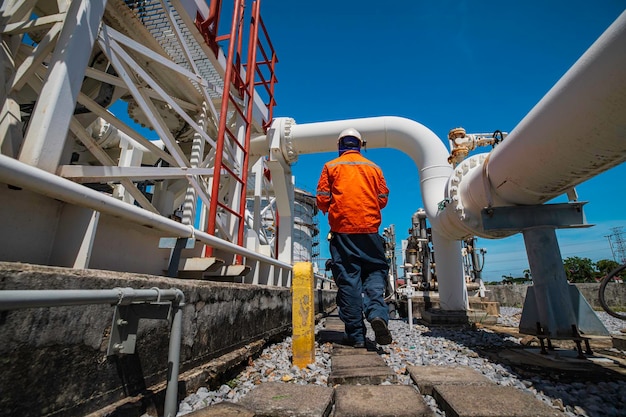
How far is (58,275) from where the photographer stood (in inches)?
38.9

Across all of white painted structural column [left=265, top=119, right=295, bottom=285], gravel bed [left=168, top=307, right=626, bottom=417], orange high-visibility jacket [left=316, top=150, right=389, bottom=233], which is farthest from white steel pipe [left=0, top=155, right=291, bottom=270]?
white painted structural column [left=265, top=119, right=295, bottom=285]

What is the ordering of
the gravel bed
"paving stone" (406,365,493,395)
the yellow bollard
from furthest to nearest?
the yellow bollard → "paving stone" (406,365,493,395) → the gravel bed

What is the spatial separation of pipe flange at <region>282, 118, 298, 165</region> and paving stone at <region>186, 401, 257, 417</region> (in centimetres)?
462

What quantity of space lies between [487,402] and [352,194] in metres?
1.93

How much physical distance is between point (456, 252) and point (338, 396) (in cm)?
362

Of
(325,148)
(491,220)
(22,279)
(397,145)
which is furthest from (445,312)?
(22,279)

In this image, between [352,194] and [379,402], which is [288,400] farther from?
[352,194]

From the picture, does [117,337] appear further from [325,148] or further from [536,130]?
[325,148]

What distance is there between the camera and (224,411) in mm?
1285

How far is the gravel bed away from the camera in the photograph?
1499 mm

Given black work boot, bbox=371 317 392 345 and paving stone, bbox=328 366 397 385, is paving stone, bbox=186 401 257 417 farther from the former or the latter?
black work boot, bbox=371 317 392 345

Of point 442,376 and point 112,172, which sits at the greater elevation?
point 112,172

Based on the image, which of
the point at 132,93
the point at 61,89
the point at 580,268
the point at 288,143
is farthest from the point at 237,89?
the point at 580,268

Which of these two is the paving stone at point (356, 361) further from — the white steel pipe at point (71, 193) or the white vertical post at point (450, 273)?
the white vertical post at point (450, 273)
